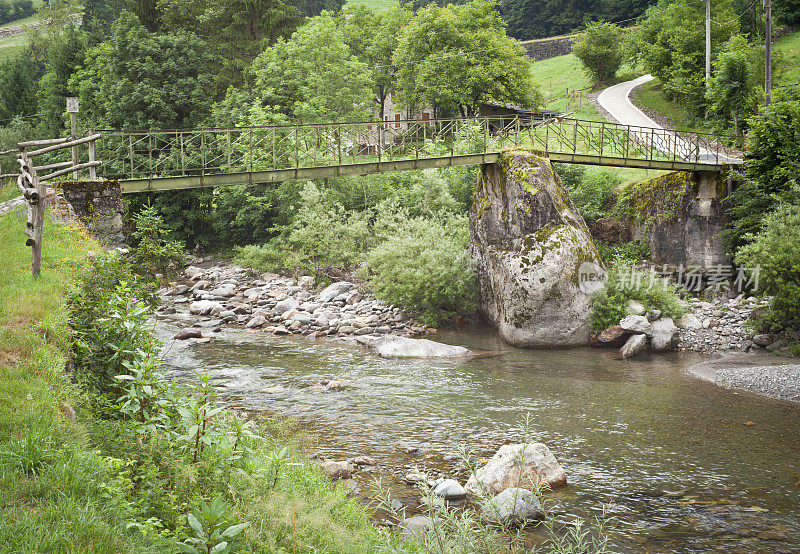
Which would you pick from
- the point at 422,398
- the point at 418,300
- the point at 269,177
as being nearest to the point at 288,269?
the point at 418,300

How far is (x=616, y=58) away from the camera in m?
50.4

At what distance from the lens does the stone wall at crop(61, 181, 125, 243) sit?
1395 cm

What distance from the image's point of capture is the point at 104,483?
4582mm

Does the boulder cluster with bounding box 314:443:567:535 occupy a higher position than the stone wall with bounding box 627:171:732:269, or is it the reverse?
the stone wall with bounding box 627:171:732:269

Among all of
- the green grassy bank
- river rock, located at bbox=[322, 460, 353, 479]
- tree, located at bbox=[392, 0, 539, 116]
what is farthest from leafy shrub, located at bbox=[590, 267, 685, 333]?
tree, located at bbox=[392, 0, 539, 116]

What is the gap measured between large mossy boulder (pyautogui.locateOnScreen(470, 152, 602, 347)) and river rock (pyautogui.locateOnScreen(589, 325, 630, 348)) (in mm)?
414

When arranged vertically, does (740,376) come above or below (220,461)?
below

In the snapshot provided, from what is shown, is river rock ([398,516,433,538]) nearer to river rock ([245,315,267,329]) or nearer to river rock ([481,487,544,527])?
river rock ([481,487,544,527])

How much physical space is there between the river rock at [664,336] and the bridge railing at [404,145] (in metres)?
6.09

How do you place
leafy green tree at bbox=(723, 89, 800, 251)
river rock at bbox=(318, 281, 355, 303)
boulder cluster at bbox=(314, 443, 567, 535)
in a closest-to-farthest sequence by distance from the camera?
1. boulder cluster at bbox=(314, 443, 567, 535)
2. leafy green tree at bbox=(723, 89, 800, 251)
3. river rock at bbox=(318, 281, 355, 303)

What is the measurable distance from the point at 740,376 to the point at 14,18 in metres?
135

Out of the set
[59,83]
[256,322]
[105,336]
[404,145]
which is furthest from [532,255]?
[59,83]

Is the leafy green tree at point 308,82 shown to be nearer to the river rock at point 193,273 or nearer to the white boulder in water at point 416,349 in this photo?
the river rock at point 193,273

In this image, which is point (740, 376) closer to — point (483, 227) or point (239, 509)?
point (483, 227)
